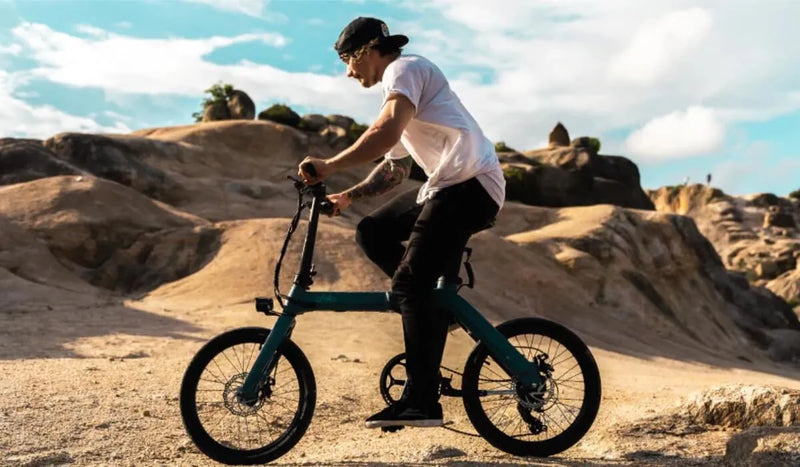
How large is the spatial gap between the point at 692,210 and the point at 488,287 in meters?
53.5

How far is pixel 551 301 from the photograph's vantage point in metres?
19.0

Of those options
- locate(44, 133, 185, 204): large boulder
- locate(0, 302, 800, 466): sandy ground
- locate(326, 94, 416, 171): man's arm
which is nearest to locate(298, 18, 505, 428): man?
locate(326, 94, 416, 171): man's arm

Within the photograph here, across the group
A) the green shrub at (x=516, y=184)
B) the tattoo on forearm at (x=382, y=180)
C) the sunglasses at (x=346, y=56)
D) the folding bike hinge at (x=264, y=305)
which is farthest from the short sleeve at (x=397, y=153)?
the green shrub at (x=516, y=184)

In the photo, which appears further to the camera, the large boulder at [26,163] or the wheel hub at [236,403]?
the large boulder at [26,163]

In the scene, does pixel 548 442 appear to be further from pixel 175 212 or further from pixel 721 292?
pixel 721 292

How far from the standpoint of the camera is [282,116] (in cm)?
4206

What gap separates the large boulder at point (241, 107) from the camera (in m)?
45.3

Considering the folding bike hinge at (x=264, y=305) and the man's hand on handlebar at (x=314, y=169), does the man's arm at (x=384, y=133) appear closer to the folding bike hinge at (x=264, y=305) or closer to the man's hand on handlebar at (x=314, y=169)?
the man's hand on handlebar at (x=314, y=169)

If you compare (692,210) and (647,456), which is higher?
(692,210)

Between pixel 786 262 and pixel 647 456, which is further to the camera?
pixel 786 262

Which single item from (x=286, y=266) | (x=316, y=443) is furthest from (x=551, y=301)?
(x=316, y=443)

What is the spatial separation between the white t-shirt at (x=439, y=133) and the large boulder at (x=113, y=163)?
75.9 feet

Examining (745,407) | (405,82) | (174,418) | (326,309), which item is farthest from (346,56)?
(745,407)

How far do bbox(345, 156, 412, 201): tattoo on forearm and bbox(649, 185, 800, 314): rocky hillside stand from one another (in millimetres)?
43994
